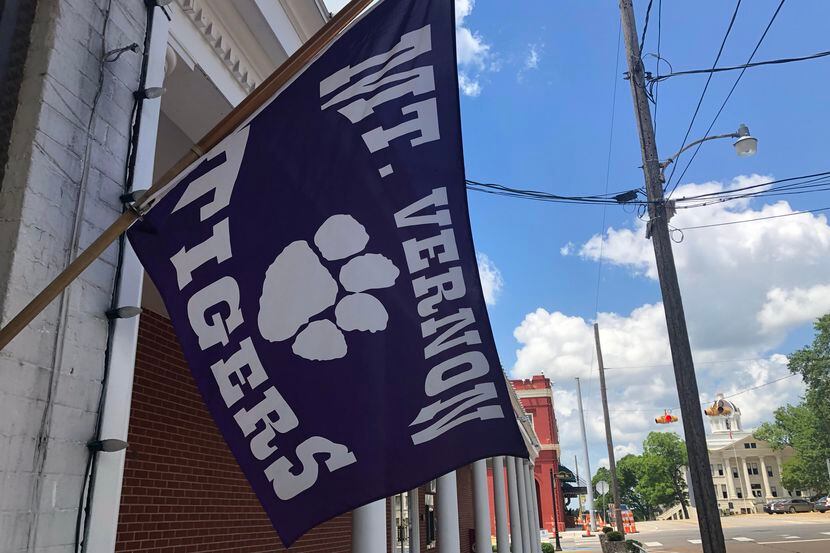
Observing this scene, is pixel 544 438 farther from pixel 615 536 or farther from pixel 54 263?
pixel 54 263

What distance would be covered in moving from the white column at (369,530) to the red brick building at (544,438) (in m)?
38.4

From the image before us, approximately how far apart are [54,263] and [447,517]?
6.71m

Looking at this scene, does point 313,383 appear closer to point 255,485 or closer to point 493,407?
point 255,485

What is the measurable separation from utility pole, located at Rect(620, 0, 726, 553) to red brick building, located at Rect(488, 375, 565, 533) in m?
33.6

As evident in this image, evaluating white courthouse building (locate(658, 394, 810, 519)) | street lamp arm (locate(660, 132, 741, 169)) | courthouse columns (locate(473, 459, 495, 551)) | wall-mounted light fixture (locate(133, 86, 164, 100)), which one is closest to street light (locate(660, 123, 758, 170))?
street lamp arm (locate(660, 132, 741, 169))

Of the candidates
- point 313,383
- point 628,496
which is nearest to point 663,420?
point 313,383

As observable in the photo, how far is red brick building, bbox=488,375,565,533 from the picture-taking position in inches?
1713

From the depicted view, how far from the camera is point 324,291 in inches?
108

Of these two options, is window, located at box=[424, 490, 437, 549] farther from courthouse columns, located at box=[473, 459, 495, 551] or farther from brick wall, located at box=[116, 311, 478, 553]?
brick wall, located at box=[116, 311, 478, 553]

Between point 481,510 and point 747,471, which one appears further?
point 747,471

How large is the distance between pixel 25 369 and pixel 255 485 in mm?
981

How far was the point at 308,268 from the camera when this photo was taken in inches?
107

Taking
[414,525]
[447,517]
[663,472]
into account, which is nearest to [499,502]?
[414,525]

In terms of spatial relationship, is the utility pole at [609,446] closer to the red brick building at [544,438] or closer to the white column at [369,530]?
the red brick building at [544,438]
